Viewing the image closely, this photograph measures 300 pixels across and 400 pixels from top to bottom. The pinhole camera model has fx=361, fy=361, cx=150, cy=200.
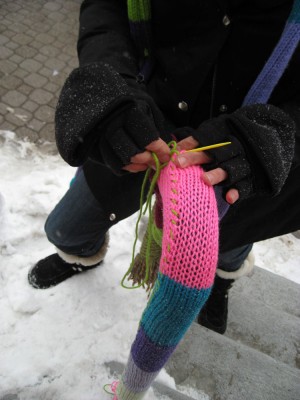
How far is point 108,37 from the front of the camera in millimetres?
1157

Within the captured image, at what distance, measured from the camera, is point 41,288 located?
1.83 metres

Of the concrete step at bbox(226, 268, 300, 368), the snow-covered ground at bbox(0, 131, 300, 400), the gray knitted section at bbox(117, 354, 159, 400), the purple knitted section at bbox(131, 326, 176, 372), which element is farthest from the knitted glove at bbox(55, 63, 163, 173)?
the concrete step at bbox(226, 268, 300, 368)

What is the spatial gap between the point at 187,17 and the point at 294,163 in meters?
0.53

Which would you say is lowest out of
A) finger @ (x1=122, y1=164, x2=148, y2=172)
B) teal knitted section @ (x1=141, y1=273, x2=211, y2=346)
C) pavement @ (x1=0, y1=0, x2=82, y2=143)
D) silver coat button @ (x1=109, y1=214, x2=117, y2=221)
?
pavement @ (x1=0, y1=0, x2=82, y2=143)

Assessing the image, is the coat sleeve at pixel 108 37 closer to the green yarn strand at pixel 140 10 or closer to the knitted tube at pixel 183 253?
the green yarn strand at pixel 140 10

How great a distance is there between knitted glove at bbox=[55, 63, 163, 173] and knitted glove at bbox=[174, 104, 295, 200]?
0.51 ft

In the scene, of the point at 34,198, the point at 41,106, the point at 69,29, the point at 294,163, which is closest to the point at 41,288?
the point at 34,198

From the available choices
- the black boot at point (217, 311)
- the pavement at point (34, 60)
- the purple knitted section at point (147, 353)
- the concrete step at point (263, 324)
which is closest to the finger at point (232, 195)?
the purple knitted section at point (147, 353)

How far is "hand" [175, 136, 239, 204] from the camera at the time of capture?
0.89 m

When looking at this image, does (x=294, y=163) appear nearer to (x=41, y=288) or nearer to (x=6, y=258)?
(x=41, y=288)

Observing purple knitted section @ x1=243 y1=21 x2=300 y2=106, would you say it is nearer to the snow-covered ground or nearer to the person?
the person

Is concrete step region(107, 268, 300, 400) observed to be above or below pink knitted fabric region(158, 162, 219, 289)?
below

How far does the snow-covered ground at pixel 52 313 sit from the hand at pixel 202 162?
3.06 ft

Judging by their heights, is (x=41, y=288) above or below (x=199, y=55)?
below
